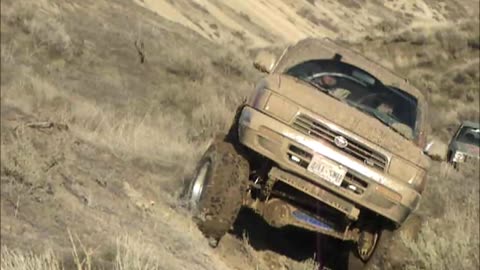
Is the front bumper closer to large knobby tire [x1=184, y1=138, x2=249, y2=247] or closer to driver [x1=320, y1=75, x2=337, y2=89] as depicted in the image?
large knobby tire [x1=184, y1=138, x2=249, y2=247]

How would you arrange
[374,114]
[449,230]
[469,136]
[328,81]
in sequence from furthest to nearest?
[469,136] → [449,230] → [328,81] → [374,114]

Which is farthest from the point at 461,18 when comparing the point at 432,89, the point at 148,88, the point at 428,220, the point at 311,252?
the point at 432,89

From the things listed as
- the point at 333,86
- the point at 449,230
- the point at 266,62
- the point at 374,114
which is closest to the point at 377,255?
the point at 374,114

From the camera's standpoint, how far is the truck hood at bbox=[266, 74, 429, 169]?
29.0 ft

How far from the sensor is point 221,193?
8.49 m

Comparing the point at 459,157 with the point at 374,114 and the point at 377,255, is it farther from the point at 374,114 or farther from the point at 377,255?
the point at 377,255

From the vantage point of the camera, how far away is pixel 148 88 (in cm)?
1712

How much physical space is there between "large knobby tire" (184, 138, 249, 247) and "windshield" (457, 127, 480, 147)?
13025mm

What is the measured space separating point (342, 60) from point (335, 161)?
211 cm

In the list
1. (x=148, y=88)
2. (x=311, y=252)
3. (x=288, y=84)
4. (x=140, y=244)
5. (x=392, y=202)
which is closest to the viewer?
(x=140, y=244)

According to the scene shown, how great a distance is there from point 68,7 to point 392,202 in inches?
340

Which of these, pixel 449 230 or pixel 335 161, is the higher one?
pixel 335 161

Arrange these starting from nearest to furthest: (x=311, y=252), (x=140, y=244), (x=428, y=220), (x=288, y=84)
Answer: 1. (x=140, y=244)
2. (x=288, y=84)
3. (x=311, y=252)
4. (x=428, y=220)

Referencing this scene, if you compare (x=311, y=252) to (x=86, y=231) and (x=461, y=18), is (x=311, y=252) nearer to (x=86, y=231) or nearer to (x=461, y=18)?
(x=86, y=231)
